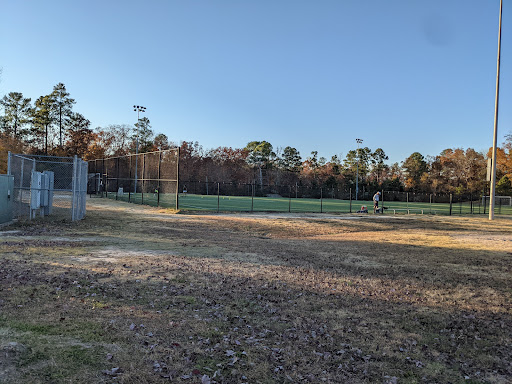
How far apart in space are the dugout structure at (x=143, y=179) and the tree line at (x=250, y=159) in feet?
40.9

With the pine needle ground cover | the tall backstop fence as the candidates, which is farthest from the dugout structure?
the pine needle ground cover

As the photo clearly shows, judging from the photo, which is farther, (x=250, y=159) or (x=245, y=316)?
(x=250, y=159)

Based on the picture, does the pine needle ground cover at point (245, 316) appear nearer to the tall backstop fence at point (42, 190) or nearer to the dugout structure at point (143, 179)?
the tall backstop fence at point (42, 190)

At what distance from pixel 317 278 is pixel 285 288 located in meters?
1.09

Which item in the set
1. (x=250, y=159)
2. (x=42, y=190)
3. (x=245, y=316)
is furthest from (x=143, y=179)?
(x=250, y=159)

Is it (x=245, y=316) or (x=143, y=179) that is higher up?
(x=143, y=179)

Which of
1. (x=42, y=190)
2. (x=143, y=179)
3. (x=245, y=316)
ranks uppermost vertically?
(x=143, y=179)

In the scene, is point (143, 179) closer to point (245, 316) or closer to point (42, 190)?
point (42, 190)

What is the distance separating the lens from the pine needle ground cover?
3391 millimetres

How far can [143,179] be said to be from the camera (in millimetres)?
25297

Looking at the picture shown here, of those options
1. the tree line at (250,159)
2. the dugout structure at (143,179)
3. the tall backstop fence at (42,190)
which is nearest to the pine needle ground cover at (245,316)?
the tall backstop fence at (42,190)

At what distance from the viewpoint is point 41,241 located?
9.73 metres

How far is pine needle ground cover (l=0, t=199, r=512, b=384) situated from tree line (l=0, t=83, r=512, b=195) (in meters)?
40.5

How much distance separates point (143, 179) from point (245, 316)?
72.1 feet
